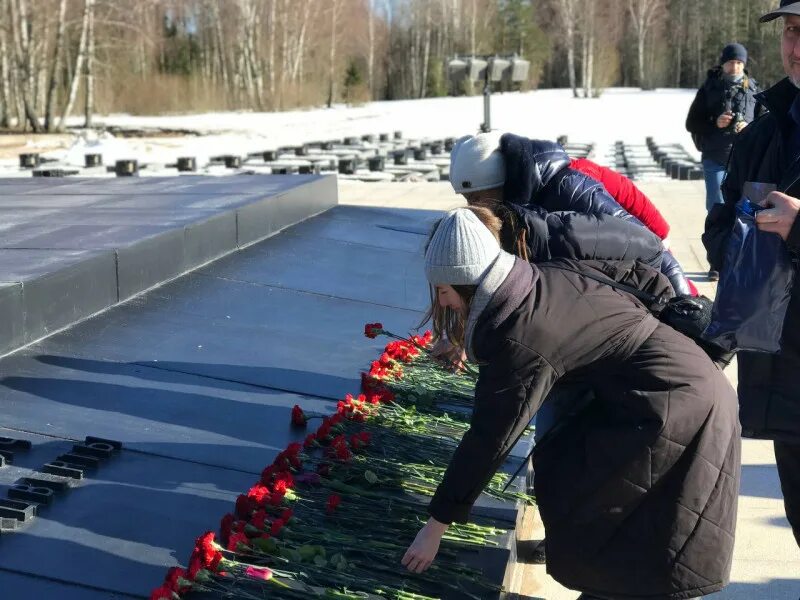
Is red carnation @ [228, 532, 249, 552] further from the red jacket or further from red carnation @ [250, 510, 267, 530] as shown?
the red jacket

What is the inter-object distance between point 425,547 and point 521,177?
1.13 m

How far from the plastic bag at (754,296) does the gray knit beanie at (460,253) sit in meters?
0.58

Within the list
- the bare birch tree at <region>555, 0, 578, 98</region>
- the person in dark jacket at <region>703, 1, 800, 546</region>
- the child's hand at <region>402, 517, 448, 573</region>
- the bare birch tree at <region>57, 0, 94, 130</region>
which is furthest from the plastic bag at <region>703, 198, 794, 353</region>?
the bare birch tree at <region>555, 0, 578, 98</region>

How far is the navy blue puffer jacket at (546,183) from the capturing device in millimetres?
2904

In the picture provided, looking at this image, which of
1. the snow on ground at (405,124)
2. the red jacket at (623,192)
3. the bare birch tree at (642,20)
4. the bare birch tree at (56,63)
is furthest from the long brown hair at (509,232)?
the bare birch tree at (642,20)

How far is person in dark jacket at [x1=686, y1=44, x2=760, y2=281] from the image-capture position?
22.9 ft

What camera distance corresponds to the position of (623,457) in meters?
2.16

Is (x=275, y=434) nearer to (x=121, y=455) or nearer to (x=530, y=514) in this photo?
(x=121, y=455)

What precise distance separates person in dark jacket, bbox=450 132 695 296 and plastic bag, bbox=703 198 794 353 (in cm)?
56

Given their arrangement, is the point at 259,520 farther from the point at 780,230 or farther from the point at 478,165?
the point at 780,230

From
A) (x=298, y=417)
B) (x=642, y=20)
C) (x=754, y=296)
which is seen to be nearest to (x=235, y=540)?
(x=298, y=417)

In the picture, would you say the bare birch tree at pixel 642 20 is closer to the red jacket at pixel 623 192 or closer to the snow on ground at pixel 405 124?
the snow on ground at pixel 405 124

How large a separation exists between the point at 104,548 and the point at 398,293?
10.6 feet

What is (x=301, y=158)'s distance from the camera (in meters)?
19.3
